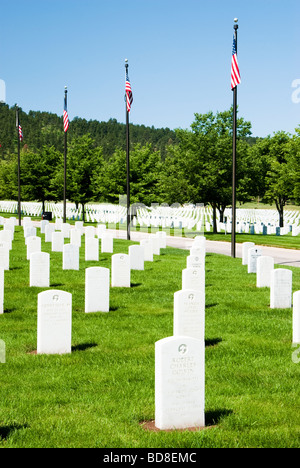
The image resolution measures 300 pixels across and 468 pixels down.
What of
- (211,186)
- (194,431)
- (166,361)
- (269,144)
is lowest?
(194,431)

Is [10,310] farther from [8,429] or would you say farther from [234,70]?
[234,70]

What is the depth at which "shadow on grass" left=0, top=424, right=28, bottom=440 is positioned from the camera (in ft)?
17.4

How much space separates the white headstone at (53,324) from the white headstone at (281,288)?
4856mm

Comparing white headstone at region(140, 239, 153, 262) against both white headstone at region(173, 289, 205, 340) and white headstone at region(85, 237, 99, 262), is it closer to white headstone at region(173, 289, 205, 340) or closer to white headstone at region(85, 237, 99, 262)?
white headstone at region(85, 237, 99, 262)

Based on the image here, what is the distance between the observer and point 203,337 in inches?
344

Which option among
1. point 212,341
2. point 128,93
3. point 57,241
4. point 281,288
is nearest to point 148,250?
point 57,241

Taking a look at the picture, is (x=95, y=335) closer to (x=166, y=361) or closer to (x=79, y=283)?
(x=166, y=361)

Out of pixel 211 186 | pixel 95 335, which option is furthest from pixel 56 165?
pixel 95 335

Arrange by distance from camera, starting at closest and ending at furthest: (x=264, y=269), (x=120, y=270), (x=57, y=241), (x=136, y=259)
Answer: (x=120, y=270), (x=264, y=269), (x=136, y=259), (x=57, y=241)

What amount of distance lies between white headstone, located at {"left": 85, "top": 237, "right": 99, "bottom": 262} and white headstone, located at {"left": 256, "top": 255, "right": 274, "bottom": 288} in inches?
267

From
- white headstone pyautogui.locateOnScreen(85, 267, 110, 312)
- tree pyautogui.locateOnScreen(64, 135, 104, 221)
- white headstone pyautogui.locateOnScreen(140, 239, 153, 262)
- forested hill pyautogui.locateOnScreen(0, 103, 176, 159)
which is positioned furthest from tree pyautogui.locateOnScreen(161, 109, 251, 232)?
forested hill pyautogui.locateOnScreen(0, 103, 176, 159)

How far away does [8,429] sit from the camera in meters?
5.38

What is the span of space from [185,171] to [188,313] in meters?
26.9
